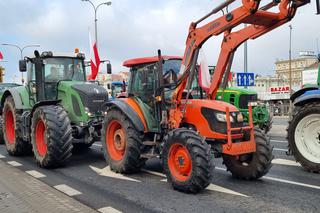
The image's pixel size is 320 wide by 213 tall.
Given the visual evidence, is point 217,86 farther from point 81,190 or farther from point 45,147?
point 45,147

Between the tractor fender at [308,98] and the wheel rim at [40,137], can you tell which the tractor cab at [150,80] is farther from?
the tractor fender at [308,98]

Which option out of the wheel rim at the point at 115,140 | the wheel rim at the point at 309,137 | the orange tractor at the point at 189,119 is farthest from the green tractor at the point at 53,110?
the wheel rim at the point at 309,137

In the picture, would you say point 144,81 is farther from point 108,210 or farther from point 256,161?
point 108,210

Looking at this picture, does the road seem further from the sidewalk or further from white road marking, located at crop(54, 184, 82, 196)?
the sidewalk

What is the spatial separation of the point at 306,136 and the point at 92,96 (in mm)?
4895

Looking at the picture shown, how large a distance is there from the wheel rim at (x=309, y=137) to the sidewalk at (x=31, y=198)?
458 cm

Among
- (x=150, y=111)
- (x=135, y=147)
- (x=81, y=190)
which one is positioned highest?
(x=150, y=111)

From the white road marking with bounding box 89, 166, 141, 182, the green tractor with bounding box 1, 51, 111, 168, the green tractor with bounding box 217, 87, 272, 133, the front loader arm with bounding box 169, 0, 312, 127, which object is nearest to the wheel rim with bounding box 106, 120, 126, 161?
the white road marking with bounding box 89, 166, 141, 182

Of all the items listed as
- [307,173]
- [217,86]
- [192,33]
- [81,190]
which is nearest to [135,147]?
[81,190]

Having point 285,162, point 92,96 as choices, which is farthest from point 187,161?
point 92,96

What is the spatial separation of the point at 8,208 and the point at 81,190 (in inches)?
52.2

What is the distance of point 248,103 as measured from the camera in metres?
13.4

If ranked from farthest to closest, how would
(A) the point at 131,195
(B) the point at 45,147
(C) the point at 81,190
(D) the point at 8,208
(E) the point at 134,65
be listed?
(B) the point at 45,147
(E) the point at 134,65
(C) the point at 81,190
(A) the point at 131,195
(D) the point at 8,208

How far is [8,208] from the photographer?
5.73 metres
